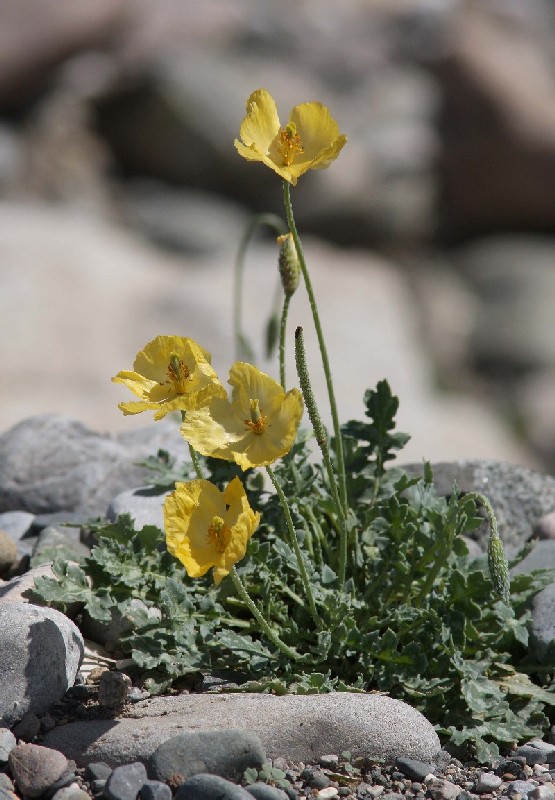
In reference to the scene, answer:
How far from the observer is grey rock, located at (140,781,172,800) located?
212 cm

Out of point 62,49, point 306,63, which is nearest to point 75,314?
point 62,49

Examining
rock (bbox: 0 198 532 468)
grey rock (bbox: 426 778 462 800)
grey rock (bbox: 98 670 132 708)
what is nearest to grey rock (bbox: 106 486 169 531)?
grey rock (bbox: 98 670 132 708)

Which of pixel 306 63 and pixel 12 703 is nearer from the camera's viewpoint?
pixel 12 703

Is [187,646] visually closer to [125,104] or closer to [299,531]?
[299,531]

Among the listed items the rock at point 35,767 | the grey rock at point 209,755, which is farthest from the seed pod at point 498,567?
the rock at point 35,767

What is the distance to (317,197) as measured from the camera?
11609 mm

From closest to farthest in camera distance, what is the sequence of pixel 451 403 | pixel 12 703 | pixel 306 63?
1. pixel 12 703
2. pixel 451 403
3. pixel 306 63

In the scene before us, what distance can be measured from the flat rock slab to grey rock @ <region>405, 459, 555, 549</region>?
1084mm

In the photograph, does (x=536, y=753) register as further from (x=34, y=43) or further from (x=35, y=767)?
(x=34, y=43)

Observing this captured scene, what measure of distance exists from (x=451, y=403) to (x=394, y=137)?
14.0 feet

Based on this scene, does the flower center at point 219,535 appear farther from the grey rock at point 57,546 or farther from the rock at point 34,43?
the rock at point 34,43

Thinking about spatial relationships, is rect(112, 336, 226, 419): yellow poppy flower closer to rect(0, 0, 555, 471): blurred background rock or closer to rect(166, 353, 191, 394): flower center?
rect(166, 353, 191, 394): flower center

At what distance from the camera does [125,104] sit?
11.9 meters

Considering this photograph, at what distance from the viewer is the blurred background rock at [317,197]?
9.73m
